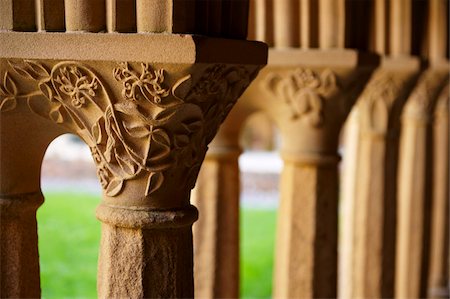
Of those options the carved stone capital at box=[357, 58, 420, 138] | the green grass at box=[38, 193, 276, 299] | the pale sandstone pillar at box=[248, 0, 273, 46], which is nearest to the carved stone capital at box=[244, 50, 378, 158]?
the pale sandstone pillar at box=[248, 0, 273, 46]

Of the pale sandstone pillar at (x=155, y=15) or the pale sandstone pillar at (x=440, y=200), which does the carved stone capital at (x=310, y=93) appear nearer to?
the pale sandstone pillar at (x=155, y=15)

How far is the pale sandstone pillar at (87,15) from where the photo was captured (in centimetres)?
171

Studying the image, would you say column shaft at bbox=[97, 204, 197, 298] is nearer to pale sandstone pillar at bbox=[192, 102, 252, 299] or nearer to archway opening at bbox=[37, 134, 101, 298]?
pale sandstone pillar at bbox=[192, 102, 252, 299]

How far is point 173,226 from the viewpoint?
1829mm

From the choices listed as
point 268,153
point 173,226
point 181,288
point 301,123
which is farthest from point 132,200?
point 268,153

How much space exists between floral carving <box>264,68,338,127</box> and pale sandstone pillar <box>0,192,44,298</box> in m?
1.24

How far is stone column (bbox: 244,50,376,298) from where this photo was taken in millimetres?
3035

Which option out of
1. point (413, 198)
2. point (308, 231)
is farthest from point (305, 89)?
point (413, 198)

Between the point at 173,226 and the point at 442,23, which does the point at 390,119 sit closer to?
the point at 442,23

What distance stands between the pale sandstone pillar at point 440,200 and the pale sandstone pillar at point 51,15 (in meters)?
4.11

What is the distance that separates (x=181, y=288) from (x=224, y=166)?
1.53 meters

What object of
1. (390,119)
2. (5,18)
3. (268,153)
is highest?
(5,18)

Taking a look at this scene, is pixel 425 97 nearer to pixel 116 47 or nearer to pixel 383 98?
pixel 383 98

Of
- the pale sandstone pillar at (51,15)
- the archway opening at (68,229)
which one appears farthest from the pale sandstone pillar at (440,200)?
the pale sandstone pillar at (51,15)
